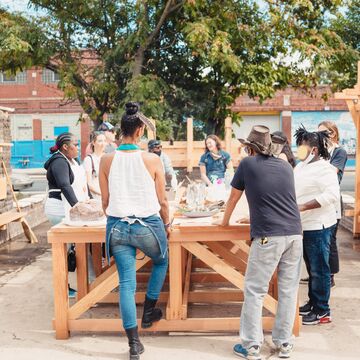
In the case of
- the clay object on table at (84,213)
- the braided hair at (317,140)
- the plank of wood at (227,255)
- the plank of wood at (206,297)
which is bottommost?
the plank of wood at (206,297)

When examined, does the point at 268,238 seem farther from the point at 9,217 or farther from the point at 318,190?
the point at 9,217

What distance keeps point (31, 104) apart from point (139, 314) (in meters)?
31.1

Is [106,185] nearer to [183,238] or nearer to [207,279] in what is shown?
[183,238]

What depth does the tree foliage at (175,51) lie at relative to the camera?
12422mm

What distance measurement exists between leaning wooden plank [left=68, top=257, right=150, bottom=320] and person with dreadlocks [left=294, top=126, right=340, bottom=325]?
133 cm

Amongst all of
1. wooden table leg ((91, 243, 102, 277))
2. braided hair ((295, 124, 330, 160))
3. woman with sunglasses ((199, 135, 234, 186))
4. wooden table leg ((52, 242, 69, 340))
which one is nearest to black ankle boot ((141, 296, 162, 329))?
wooden table leg ((52, 242, 69, 340))

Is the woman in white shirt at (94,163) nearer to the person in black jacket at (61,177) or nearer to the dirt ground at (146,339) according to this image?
the person in black jacket at (61,177)

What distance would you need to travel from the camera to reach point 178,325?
173 inches

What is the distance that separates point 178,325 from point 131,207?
1101 mm

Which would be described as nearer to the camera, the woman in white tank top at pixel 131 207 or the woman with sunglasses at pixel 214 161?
the woman in white tank top at pixel 131 207

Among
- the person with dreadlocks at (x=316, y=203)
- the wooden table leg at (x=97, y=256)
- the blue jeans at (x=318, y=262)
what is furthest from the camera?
the wooden table leg at (x=97, y=256)

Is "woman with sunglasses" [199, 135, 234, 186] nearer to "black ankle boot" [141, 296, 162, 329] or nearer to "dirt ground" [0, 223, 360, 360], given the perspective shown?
"dirt ground" [0, 223, 360, 360]

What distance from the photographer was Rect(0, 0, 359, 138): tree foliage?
12422 millimetres

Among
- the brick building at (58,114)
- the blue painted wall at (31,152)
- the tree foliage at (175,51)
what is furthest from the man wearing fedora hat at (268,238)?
the blue painted wall at (31,152)
